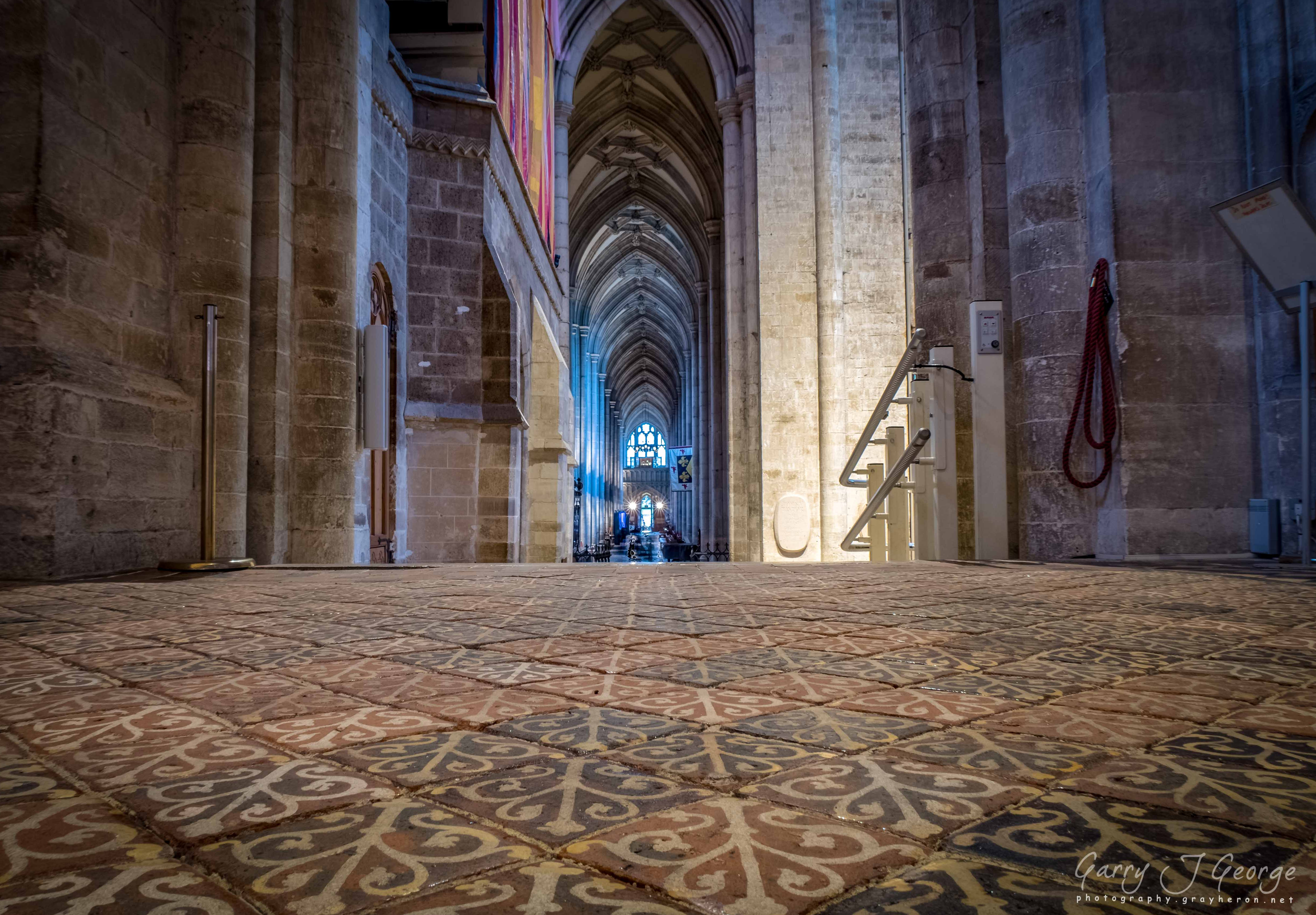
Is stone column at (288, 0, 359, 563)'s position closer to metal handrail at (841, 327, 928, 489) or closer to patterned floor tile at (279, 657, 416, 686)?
metal handrail at (841, 327, 928, 489)

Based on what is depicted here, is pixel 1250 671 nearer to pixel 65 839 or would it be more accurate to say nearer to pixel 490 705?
pixel 490 705

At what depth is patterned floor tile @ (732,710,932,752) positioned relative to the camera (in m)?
1.37

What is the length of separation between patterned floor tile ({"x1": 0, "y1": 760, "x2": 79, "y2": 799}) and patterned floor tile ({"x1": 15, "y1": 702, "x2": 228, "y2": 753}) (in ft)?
0.25

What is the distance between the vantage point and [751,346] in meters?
16.2

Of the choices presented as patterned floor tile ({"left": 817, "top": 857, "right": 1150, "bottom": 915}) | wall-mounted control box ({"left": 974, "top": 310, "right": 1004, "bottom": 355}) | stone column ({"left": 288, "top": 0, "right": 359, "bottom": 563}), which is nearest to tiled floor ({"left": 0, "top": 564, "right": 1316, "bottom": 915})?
patterned floor tile ({"left": 817, "top": 857, "right": 1150, "bottom": 915})

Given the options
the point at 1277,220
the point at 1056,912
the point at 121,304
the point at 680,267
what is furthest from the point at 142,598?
→ the point at 680,267

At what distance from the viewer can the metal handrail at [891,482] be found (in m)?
6.50

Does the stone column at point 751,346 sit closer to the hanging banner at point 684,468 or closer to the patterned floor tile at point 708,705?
the patterned floor tile at point 708,705

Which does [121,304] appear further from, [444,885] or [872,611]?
[444,885]

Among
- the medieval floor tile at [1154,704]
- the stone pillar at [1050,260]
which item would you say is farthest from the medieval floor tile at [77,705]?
the stone pillar at [1050,260]

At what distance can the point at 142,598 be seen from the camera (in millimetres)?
3787

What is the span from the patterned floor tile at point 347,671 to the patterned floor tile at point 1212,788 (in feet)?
4.74

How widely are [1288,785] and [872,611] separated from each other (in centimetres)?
205

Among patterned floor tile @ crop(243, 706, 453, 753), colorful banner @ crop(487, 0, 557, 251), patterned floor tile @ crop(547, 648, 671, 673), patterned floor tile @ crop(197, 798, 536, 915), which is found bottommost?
patterned floor tile @ crop(547, 648, 671, 673)
